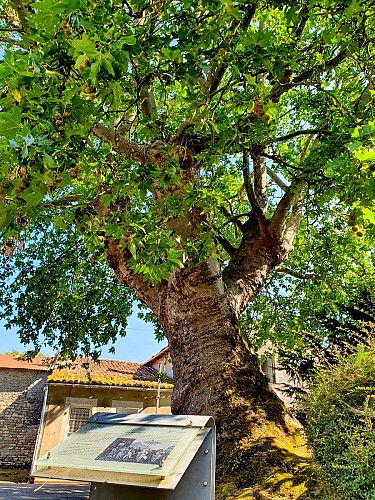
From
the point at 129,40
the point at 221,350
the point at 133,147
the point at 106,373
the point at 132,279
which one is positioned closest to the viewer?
the point at 129,40

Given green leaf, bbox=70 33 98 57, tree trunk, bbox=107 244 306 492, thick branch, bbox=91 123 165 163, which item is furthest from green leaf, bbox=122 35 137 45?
tree trunk, bbox=107 244 306 492

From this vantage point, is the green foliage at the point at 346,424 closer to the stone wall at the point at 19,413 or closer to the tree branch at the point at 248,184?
the tree branch at the point at 248,184

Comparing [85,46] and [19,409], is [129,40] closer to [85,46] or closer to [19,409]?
[85,46]

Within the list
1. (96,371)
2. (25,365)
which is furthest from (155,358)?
(25,365)

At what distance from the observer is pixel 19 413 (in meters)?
18.1

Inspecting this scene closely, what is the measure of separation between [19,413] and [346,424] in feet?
59.3

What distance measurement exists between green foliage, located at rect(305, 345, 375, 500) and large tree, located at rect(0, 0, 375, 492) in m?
1.07

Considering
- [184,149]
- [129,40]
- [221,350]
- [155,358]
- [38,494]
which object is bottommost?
[38,494]

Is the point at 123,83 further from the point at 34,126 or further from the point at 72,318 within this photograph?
the point at 72,318

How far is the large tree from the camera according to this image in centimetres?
265

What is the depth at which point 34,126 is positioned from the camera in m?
2.58

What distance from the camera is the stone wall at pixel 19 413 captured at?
17266 millimetres

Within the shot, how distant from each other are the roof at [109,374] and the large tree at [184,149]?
292 inches

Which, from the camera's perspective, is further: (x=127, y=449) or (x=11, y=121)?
(x=127, y=449)
